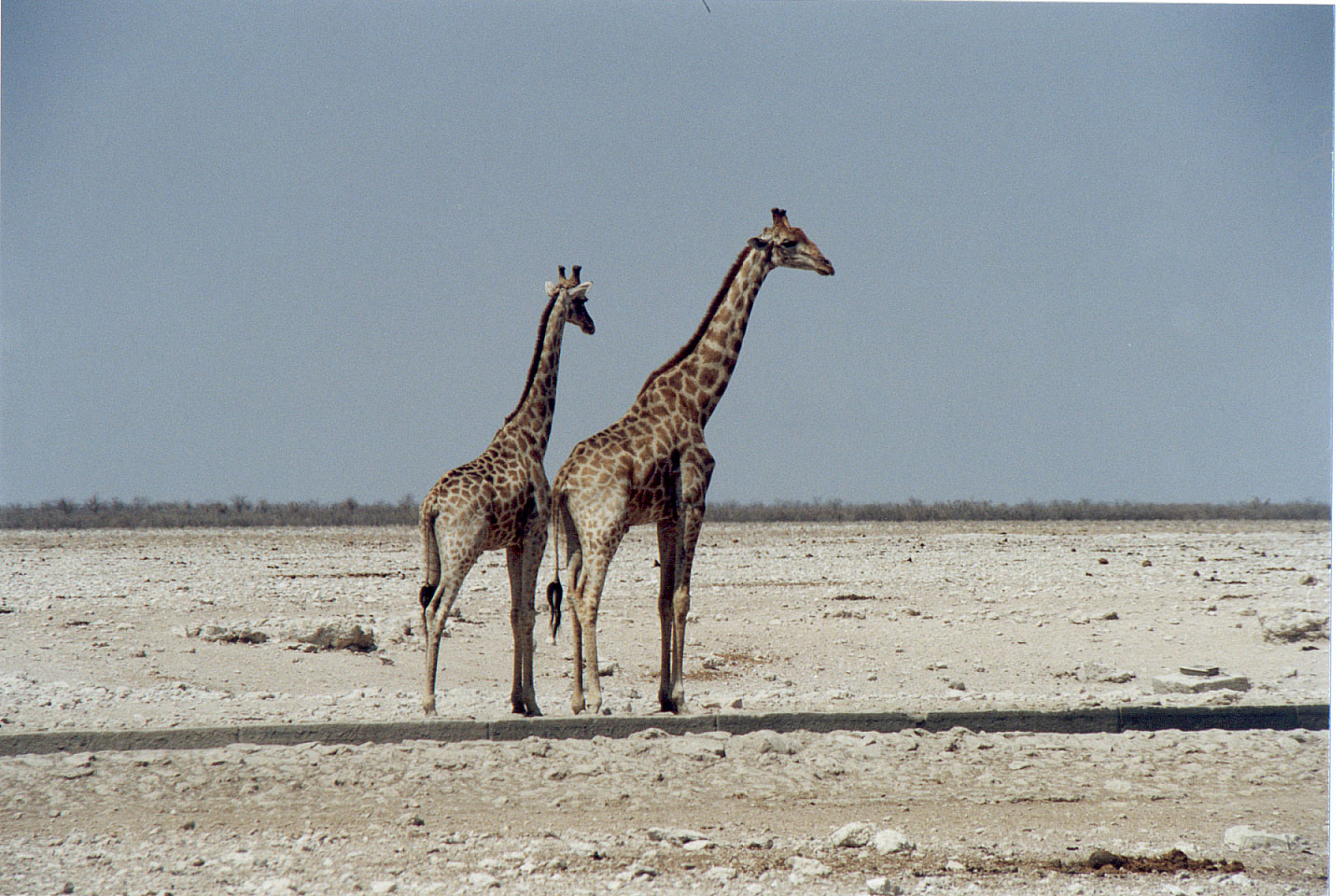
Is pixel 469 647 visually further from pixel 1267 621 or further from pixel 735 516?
pixel 735 516

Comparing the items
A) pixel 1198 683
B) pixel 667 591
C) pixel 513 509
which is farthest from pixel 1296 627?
pixel 513 509

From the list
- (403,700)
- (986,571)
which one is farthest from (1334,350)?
(986,571)

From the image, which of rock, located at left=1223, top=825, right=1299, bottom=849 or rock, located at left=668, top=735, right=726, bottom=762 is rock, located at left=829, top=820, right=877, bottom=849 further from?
rock, located at left=1223, top=825, right=1299, bottom=849

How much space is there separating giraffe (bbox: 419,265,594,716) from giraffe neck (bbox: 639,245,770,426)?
0.64 meters

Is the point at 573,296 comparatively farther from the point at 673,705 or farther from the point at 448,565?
the point at 673,705

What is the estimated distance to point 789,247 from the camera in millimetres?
7906

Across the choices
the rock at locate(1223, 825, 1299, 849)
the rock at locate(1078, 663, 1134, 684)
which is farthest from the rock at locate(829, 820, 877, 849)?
the rock at locate(1078, 663, 1134, 684)

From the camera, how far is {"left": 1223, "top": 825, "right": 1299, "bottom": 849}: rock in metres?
5.85

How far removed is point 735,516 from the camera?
45.8 metres

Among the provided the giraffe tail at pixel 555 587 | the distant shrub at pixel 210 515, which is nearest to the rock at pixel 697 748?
Answer: the giraffe tail at pixel 555 587

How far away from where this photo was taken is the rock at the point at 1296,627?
36.3 ft

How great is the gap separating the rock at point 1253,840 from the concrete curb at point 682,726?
5.48ft

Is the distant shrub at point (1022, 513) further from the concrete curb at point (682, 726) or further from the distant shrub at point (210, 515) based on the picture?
the concrete curb at point (682, 726)

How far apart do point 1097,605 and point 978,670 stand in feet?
15.7
